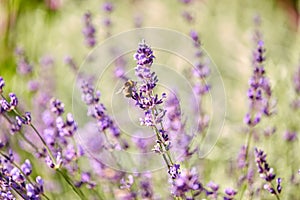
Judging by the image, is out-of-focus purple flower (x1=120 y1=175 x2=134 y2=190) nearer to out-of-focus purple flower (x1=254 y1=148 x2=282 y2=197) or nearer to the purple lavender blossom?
the purple lavender blossom

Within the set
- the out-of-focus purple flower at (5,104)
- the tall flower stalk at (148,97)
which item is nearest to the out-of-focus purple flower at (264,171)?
the tall flower stalk at (148,97)

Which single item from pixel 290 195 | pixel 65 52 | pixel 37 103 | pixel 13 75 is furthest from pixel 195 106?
pixel 65 52

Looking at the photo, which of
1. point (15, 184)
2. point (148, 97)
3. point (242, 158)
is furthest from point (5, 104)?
point (242, 158)

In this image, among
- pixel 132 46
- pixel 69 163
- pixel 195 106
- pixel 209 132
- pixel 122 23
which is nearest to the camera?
pixel 69 163

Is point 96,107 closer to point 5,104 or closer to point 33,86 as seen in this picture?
point 5,104

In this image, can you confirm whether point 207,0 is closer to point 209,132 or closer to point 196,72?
point 209,132

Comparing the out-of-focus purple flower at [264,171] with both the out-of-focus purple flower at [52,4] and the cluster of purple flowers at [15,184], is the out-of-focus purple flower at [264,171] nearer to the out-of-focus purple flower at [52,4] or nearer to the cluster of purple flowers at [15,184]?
the cluster of purple flowers at [15,184]

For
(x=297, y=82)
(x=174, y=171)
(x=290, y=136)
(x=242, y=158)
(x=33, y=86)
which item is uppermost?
(x=297, y=82)

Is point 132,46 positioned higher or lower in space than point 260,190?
higher

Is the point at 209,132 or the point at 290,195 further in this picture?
the point at 209,132
